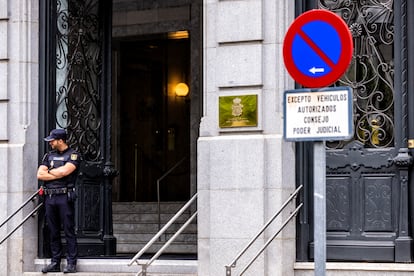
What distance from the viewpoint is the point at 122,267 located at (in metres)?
13.2

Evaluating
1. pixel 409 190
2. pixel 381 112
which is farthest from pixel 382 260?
pixel 381 112

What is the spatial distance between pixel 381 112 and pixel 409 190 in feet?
3.32

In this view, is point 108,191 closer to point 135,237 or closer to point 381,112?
point 135,237

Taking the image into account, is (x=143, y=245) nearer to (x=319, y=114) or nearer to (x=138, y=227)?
(x=138, y=227)

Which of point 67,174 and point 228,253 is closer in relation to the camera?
point 228,253

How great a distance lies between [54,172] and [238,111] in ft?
8.71

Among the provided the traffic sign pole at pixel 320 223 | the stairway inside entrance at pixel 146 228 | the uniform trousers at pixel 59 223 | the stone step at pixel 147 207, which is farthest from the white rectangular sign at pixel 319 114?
the stone step at pixel 147 207

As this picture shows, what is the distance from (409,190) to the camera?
1196 centimetres

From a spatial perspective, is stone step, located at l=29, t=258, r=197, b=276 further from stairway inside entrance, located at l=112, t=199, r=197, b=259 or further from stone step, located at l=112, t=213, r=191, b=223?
stone step, located at l=112, t=213, r=191, b=223

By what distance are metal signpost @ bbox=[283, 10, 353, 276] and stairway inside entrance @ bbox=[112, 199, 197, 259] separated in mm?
7654

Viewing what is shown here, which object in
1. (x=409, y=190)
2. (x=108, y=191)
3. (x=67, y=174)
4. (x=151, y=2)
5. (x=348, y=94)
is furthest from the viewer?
(x=151, y=2)

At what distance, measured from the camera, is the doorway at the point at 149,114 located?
20.4 m

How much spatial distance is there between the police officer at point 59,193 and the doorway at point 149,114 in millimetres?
6814

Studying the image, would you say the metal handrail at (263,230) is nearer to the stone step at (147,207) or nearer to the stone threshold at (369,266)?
the stone threshold at (369,266)
